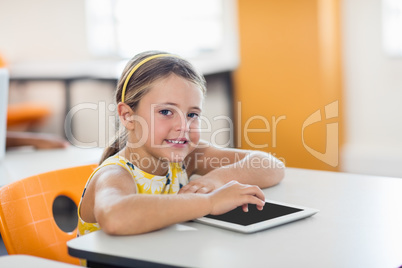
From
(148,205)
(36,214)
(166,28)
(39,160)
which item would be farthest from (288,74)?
(148,205)

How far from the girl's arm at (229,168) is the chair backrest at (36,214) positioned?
0.34 m

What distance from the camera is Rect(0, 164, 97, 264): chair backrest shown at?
45.2 inches

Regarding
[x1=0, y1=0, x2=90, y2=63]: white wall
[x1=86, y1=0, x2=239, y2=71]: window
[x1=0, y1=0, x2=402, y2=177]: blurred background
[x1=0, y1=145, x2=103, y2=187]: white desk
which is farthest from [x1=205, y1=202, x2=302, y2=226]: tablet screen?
[x1=0, y1=0, x2=90, y2=63]: white wall

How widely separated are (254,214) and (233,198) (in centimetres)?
5

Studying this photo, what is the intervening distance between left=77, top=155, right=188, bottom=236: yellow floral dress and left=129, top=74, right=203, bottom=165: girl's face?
0.06 metres

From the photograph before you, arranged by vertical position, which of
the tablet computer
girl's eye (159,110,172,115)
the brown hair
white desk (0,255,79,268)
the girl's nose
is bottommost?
white desk (0,255,79,268)

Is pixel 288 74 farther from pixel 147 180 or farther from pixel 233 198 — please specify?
pixel 233 198

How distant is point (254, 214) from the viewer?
106 cm

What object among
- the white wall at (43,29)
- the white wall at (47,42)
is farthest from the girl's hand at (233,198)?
the white wall at (43,29)

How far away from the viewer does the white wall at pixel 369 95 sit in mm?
4070

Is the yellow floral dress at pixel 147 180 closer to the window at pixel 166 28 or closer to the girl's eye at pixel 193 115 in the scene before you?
the girl's eye at pixel 193 115

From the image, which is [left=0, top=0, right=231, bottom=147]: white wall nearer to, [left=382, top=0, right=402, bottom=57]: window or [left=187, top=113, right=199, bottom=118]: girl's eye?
[left=382, top=0, right=402, bottom=57]: window

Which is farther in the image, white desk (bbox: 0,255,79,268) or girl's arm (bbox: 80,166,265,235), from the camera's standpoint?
girl's arm (bbox: 80,166,265,235)

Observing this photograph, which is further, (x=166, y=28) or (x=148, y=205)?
(x=166, y=28)
